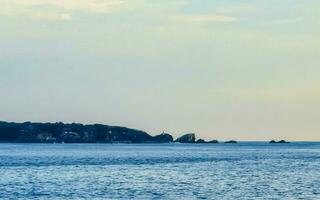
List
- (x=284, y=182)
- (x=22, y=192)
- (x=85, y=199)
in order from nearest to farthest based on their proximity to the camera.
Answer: (x=85, y=199) → (x=22, y=192) → (x=284, y=182)

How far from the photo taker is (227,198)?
75250mm

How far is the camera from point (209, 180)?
97.5 metres

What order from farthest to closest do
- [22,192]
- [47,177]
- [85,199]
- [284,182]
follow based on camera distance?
[47,177], [284,182], [22,192], [85,199]

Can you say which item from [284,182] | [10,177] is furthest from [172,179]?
[10,177]

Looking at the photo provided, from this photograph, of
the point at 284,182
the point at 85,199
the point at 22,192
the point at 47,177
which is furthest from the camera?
the point at 47,177

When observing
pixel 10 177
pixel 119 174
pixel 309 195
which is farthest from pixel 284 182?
pixel 10 177

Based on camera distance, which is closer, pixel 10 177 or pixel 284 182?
pixel 284 182

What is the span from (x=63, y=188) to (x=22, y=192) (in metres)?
5.68

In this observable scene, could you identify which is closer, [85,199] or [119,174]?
[85,199]

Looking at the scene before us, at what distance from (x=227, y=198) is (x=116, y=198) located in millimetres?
9909

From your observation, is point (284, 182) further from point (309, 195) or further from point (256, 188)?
point (309, 195)

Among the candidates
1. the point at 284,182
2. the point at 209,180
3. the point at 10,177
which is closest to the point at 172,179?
the point at 209,180

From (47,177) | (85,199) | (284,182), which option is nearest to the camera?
(85,199)

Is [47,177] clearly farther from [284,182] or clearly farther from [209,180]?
[284,182]
